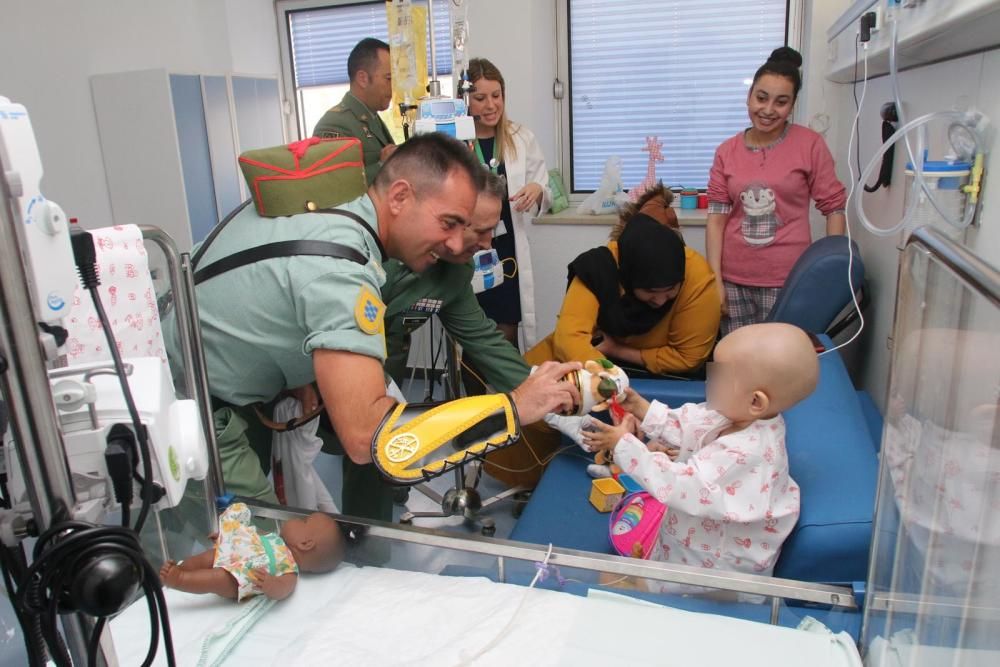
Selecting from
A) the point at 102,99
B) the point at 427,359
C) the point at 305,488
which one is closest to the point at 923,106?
the point at 305,488

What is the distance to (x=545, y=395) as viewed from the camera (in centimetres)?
136

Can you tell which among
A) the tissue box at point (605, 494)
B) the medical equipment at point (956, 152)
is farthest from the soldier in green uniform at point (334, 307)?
the medical equipment at point (956, 152)

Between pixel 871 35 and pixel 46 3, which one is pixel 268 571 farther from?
pixel 46 3

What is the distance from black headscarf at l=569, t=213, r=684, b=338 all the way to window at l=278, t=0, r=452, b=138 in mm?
2220

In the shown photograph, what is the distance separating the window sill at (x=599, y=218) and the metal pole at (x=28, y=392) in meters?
3.39

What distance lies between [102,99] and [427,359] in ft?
6.98

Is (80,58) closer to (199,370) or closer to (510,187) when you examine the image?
(510,187)

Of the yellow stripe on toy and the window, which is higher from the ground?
the window

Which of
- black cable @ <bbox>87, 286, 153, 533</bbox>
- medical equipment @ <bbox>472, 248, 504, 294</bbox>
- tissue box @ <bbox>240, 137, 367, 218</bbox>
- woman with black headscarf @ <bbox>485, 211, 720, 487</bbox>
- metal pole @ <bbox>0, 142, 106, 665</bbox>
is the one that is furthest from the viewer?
medical equipment @ <bbox>472, 248, 504, 294</bbox>

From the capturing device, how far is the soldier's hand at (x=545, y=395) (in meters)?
1.36

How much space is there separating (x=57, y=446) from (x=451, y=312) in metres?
1.49

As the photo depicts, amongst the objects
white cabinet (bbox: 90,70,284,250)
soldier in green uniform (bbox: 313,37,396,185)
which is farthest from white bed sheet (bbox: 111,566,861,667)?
white cabinet (bbox: 90,70,284,250)

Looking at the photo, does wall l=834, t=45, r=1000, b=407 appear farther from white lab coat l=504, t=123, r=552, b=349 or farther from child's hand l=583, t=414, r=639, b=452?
white lab coat l=504, t=123, r=552, b=349

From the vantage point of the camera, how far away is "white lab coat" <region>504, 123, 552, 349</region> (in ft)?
11.4
